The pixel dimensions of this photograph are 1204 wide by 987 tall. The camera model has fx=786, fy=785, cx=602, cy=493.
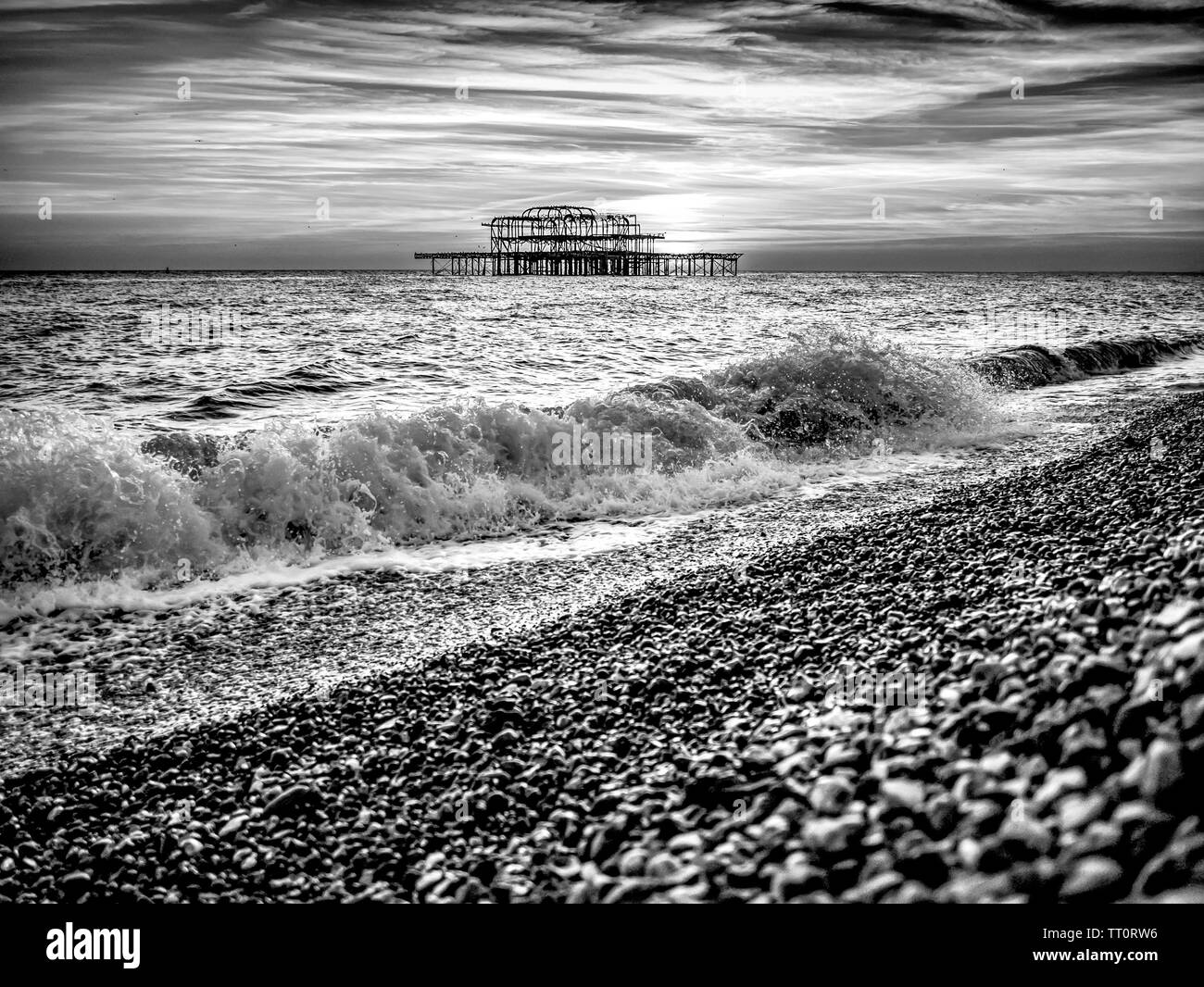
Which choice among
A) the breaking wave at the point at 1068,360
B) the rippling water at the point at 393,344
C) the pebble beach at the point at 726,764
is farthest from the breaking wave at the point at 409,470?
the breaking wave at the point at 1068,360

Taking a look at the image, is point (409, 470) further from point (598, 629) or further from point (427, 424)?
point (598, 629)

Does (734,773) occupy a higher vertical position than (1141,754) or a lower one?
lower

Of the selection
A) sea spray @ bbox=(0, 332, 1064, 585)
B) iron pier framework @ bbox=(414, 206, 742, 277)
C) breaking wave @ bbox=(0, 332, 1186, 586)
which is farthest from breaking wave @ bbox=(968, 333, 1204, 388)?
iron pier framework @ bbox=(414, 206, 742, 277)

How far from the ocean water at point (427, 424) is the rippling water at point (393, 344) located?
0.49ft

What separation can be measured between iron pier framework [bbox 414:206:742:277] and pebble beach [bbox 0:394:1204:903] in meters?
108

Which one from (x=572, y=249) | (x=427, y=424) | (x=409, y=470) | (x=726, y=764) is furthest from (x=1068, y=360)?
(x=572, y=249)

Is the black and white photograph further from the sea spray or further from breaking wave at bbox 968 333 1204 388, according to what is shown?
breaking wave at bbox 968 333 1204 388

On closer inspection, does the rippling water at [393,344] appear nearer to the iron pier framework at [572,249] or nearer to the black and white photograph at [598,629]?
the black and white photograph at [598,629]

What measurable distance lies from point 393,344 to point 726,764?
23.6 metres

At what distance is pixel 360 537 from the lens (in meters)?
8.06
